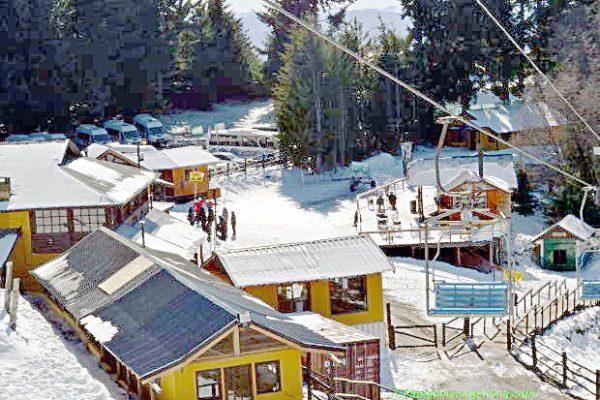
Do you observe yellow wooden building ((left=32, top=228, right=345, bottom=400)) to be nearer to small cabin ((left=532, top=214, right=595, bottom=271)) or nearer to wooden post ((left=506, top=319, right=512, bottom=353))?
wooden post ((left=506, top=319, right=512, bottom=353))

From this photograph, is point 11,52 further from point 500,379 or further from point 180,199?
point 500,379

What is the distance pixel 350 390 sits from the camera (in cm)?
2166

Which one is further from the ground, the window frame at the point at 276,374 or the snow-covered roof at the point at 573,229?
the window frame at the point at 276,374

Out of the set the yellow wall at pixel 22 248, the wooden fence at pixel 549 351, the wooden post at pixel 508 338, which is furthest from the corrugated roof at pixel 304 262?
the yellow wall at pixel 22 248

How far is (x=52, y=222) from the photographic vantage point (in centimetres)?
2991

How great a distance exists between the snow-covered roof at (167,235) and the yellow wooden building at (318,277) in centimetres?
346

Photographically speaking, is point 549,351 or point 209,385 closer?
point 209,385

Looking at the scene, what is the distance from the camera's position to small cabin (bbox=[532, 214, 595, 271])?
39.8 metres

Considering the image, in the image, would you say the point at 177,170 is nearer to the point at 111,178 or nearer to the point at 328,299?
the point at 111,178

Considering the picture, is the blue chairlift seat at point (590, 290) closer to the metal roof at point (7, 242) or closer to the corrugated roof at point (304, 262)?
the corrugated roof at point (304, 262)

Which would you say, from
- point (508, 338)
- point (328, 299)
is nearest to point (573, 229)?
point (508, 338)

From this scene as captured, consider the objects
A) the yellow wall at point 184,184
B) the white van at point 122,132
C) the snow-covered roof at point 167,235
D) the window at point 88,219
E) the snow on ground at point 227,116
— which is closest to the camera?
the window at point 88,219

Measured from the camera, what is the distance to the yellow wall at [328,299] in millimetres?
25422

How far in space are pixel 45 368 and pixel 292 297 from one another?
882cm
